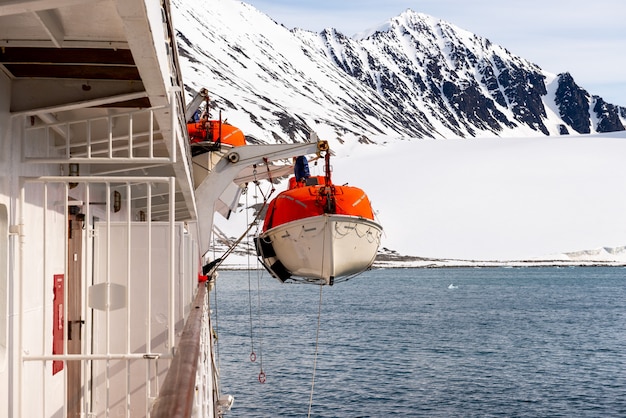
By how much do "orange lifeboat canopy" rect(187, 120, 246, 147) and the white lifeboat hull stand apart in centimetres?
205

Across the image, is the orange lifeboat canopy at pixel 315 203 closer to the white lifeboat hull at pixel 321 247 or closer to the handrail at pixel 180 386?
the white lifeboat hull at pixel 321 247

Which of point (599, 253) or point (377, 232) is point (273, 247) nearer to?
point (377, 232)

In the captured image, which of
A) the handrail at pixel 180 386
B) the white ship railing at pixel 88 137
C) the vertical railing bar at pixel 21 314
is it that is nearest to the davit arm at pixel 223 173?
the white ship railing at pixel 88 137

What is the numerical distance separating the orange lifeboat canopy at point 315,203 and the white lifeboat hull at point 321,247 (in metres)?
0.21

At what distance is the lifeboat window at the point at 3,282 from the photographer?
5.31 metres

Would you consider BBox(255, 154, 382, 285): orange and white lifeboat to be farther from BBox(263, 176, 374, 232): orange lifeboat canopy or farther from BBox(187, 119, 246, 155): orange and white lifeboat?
BBox(187, 119, 246, 155): orange and white lifeboat

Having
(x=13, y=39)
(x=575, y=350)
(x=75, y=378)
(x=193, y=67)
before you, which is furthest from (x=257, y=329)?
(x=193, y=67)

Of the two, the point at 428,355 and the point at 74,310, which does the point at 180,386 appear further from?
the point at 428,355

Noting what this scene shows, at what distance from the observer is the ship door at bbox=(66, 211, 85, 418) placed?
7.55 metres

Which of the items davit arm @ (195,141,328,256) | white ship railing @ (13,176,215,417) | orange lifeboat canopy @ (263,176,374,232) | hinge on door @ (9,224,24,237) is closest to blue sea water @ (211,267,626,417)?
orange lifeboat canopy @ (263,176,374,232)

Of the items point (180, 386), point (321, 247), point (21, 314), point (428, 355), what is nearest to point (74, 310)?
point (21, 314)

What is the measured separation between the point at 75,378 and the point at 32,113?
9.81ft

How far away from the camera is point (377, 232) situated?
1866 centimetres

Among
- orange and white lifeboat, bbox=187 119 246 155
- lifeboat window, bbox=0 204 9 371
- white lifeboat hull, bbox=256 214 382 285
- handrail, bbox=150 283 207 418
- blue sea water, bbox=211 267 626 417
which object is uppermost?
orange and white lifeboat, bbox=187 119 246 155
